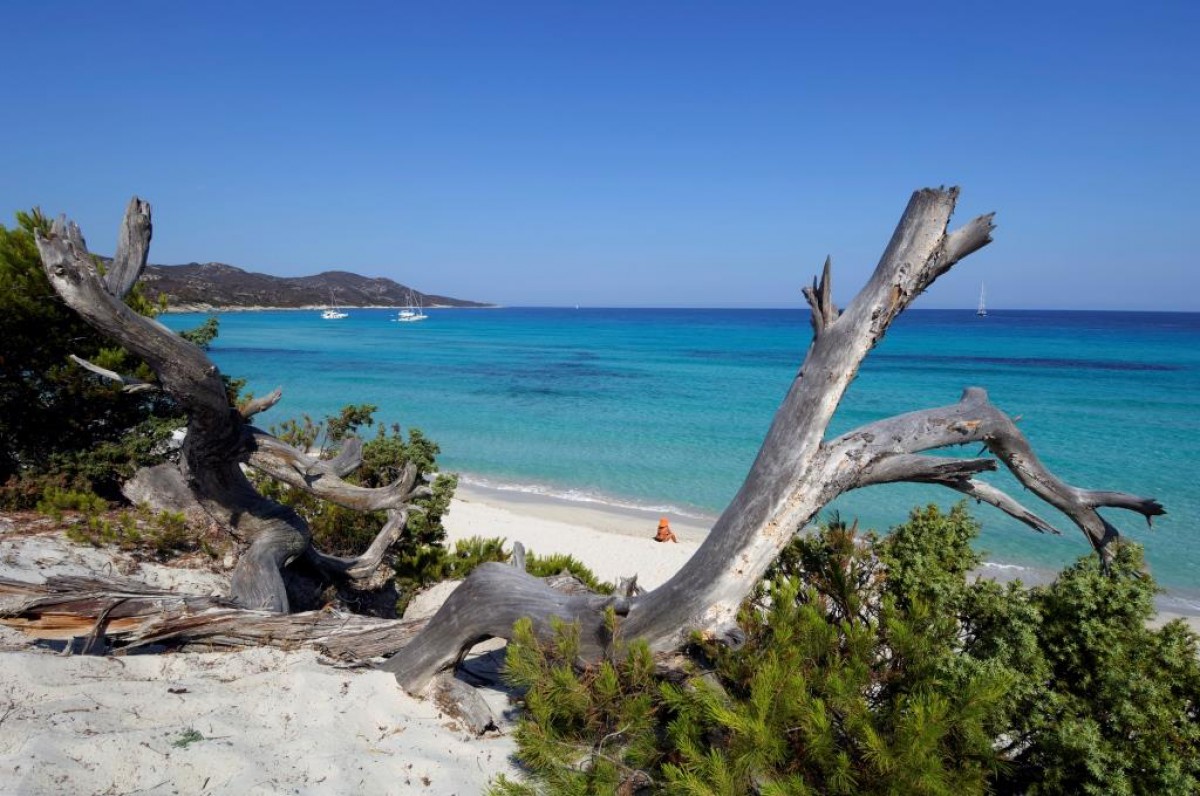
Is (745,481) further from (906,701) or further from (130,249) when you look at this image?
(130,249)

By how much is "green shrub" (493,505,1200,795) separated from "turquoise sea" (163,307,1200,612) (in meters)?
1.95

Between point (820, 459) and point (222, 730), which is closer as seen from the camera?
point (222, 730)

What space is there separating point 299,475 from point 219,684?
1788 millimetres

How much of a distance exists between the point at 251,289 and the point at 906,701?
15513 centimetres

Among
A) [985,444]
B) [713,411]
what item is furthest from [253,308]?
[985,444]

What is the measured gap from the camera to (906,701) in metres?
2.98

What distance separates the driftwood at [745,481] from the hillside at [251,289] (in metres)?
77.9

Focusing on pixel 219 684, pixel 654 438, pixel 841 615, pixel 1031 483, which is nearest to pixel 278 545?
pixel 219 684

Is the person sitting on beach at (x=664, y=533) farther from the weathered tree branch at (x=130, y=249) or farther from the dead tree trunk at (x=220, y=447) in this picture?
the weathered tree branch at (x=130, y=249)

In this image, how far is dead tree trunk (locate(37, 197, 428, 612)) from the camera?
433 centimetres

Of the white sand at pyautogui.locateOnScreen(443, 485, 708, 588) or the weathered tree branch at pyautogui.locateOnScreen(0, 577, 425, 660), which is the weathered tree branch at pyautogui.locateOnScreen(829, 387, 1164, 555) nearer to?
the weathered tree branch at pyautogui.locateOnScreen(0, 577, 425, 660)

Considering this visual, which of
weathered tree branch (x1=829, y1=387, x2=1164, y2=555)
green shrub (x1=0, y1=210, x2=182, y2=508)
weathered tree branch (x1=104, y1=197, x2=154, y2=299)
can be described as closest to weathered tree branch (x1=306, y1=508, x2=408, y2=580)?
→ green shrub (x1=0, y1=210, x2=182, y2=508)

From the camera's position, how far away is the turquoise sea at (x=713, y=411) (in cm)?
1591

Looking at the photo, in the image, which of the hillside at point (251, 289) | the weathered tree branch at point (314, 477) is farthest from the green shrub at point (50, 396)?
the hillside at point (251, 289)
